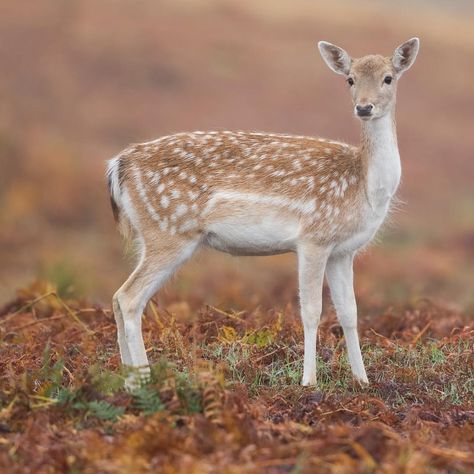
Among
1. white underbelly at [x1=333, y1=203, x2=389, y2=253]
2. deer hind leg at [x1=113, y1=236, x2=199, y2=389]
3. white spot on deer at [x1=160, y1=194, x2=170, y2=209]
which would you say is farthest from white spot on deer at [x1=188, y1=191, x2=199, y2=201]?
white underbelly at [x1=333, y1=203, x2=389, y2=253]

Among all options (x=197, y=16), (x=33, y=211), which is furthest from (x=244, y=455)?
(x=197, y=16)

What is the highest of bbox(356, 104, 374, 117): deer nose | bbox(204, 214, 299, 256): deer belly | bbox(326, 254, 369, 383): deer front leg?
bbox(356, 104, 374, 117): deer nose

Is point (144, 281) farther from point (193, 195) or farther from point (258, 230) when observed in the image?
point (258, 230)

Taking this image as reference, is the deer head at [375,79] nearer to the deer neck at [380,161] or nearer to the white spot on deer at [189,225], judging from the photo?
the deer neck at [380,161]

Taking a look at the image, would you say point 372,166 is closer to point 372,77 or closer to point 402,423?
point 372,77

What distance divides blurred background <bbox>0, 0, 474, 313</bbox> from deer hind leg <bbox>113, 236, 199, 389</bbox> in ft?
13.3

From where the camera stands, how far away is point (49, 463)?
5.25 m

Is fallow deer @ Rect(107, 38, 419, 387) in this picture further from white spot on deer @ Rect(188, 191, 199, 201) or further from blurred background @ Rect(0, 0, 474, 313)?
blurred background @ Rect(0, 0, 474, 313)

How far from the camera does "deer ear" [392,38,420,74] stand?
8203mm

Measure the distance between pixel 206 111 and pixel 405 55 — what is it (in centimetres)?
2376

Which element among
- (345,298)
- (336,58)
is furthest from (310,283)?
(336,58)

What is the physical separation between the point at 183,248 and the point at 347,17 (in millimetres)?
35251

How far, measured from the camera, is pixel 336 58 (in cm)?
845

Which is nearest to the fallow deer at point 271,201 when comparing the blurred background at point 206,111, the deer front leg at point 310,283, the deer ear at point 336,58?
the deer front leg at point 310,283
